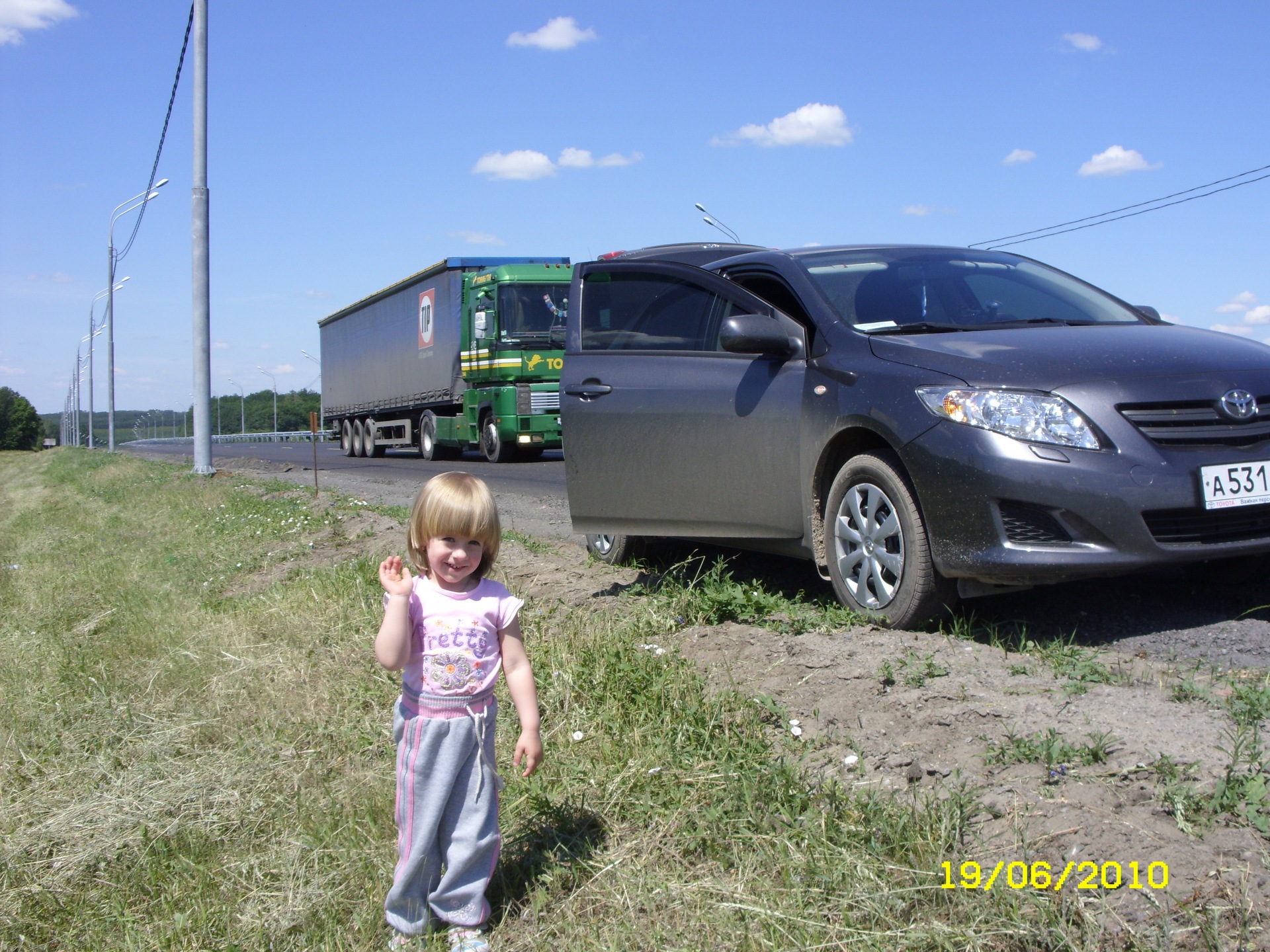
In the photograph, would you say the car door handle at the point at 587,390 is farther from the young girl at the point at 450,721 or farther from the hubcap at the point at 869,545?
the young girl at the point at 450,721

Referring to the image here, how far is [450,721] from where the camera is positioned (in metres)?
2.68

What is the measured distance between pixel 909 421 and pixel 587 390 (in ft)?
6.44

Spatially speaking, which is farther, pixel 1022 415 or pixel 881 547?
pixel 881 547

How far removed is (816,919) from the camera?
240 cm

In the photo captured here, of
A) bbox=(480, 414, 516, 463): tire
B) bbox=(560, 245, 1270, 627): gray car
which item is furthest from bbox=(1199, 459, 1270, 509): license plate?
bbox=(480, 414, 516, 463): tire

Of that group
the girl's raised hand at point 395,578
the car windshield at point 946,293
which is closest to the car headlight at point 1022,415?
the car windshield at point 946,293

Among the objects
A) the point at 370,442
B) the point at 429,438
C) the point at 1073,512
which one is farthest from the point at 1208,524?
the point at 370,442

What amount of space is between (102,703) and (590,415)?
2509mm

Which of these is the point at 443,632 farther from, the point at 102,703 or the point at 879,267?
the point at 879,267

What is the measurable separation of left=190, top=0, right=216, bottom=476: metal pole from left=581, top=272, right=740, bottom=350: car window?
529 inches

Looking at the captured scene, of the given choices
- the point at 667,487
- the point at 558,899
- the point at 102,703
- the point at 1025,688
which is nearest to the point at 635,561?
the point at 667,487

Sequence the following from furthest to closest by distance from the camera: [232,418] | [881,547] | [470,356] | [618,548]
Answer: [232,418]
[470,356]
[618,548]
[881,547]
